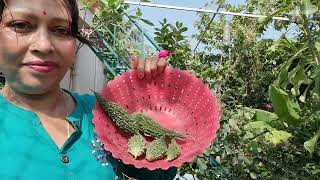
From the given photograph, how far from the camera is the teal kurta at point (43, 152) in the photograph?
952 millimetres

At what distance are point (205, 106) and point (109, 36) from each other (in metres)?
2.15

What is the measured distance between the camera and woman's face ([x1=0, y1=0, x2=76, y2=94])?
985mm

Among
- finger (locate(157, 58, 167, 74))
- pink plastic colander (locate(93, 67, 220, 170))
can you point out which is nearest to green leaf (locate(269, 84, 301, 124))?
pink plastic colander (locate(93, 67, 220, 170))

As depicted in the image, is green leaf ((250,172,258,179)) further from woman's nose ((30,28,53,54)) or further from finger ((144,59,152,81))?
woman's nose ((30,28,53,54))

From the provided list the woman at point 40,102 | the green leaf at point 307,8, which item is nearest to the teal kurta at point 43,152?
the woman at point 40,102

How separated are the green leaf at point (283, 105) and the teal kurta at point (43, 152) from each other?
46cm

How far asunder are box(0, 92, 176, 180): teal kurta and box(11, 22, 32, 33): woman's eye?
6.3 inches

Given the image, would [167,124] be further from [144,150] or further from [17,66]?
[17,66]

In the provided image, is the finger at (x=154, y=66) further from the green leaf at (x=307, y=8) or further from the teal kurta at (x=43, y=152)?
the green leaf at (x=307, y=8)

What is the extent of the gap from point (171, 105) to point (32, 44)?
422 millimetres

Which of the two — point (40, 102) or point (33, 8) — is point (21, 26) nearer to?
point (33, 8)

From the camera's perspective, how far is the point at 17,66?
39.3 inches

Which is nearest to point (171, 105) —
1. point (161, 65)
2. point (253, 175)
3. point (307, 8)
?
point (161, 65)

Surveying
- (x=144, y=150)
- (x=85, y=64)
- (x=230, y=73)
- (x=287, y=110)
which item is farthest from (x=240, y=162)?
(x=85, y=64)
